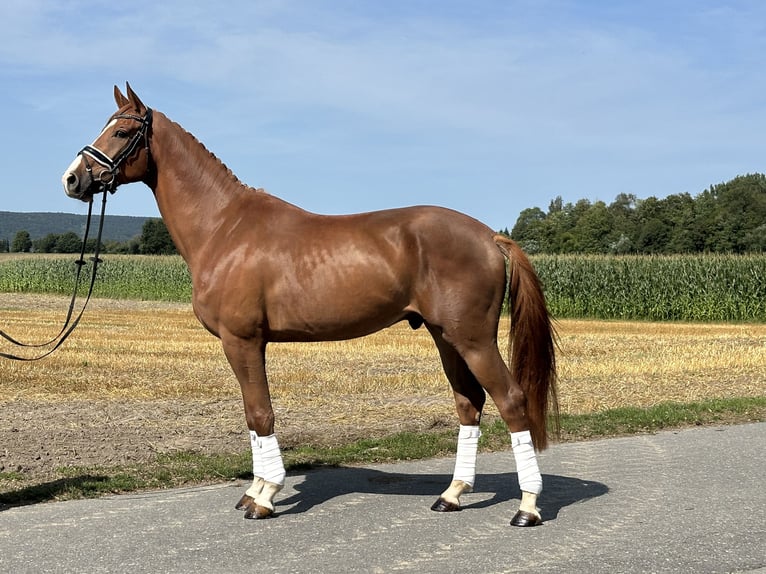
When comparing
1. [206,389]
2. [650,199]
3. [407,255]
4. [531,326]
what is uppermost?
[650,199]

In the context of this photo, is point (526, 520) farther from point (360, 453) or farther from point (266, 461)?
point (360, 453)

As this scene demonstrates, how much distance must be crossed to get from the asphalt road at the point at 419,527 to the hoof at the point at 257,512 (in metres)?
0.07

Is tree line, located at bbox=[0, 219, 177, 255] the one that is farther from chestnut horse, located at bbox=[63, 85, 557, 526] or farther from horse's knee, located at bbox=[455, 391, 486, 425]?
horse's knee, located at bbox=[455, 391, 486, 425]

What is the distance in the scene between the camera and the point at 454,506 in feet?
19.2

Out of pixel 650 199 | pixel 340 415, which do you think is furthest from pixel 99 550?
pixel 650 199

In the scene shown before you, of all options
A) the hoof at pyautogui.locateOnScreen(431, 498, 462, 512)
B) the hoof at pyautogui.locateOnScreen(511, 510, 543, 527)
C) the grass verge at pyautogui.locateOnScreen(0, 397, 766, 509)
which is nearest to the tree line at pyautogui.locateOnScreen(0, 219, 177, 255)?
the grass verge at pyautogui.locateOnScreen(0, 397, 766, 509)

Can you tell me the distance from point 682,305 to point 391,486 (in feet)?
96.1

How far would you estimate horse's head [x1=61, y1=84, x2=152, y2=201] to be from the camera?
606 cm

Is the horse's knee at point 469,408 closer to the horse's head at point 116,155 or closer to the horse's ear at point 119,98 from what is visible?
the horse's head at point 116,155

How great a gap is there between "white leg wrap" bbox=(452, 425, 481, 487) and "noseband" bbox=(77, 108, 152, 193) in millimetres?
3047

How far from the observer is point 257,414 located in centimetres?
590

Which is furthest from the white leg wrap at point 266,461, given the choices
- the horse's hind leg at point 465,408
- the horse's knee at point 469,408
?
the horse's knee at point 469,408

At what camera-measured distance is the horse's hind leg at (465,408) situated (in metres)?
6.09

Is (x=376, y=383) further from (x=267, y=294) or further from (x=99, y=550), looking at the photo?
(x=99, y=550)
